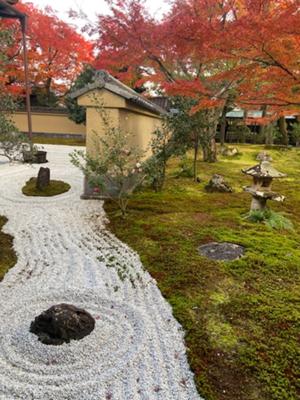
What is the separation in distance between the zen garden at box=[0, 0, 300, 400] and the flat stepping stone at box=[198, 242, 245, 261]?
0.04 metres

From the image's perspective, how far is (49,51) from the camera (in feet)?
66.3

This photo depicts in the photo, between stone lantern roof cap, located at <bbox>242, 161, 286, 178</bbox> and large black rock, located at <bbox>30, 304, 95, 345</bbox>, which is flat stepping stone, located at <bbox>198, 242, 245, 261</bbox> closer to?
stone lantern roof cap, located at <bbox>242, 161, 286, 178</bbox>

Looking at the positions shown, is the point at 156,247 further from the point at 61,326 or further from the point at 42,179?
the point at 42,179

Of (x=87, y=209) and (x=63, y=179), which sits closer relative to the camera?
(x=87, y=209)

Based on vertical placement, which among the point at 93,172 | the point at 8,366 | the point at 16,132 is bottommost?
the point at 8,366

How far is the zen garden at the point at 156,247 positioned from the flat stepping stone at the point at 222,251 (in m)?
0.04

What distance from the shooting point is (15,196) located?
814 cm

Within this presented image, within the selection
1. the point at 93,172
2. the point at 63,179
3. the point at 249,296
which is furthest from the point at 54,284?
the point at 63,179

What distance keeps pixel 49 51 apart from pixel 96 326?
20909mm

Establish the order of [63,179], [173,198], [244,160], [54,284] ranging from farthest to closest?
1. [244,160]
2. [63,179]
3. [173,198]
4. [54,284]

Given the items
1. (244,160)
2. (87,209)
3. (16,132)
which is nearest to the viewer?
(16,132)

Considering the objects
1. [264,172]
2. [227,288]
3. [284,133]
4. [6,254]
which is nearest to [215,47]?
[264,172]

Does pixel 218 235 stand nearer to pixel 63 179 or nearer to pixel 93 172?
pixel 93 172

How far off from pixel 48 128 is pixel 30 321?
23.0 m
